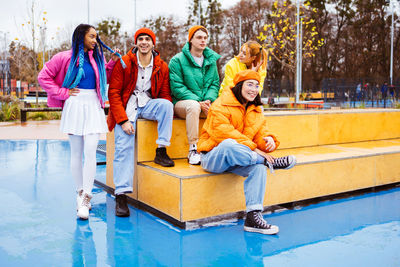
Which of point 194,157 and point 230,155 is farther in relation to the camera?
point 194,157

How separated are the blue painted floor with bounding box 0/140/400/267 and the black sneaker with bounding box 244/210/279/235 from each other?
6 centimetres

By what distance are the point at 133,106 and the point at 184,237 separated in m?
1.48

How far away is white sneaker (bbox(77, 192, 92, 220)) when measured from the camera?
13.3ft

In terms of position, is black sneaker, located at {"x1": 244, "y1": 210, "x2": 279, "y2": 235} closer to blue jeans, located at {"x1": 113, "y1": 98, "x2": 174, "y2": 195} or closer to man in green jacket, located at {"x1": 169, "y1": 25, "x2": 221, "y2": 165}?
man in green jacket, located at {"x1": 169, "y1": 25, "x2": 221, "y2": 165}

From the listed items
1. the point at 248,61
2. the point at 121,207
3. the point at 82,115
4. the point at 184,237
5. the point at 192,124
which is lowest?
the point at 184,237

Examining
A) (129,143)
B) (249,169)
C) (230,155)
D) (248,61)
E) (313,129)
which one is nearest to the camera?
(230,155)

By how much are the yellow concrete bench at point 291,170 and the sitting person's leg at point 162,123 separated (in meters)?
0.11

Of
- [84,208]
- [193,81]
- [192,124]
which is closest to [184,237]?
[84,208]

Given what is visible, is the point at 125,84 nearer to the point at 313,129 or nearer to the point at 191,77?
the point at 191,77

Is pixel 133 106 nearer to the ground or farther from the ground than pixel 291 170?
farther from the ground

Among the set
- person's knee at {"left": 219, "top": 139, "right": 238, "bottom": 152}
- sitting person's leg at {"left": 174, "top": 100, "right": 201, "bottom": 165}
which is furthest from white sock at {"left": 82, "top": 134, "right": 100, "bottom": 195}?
person's knee at {"left": 219, "top": 139, "right": 238, "bottom": 152}

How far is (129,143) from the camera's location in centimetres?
434

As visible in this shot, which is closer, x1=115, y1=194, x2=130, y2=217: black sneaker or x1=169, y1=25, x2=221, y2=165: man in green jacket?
x1=115, y1=194, x2=130, y2=217: black sneaker

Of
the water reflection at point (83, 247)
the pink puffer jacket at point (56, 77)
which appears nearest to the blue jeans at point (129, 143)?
the pink puffer jacket at point (56, 77)
